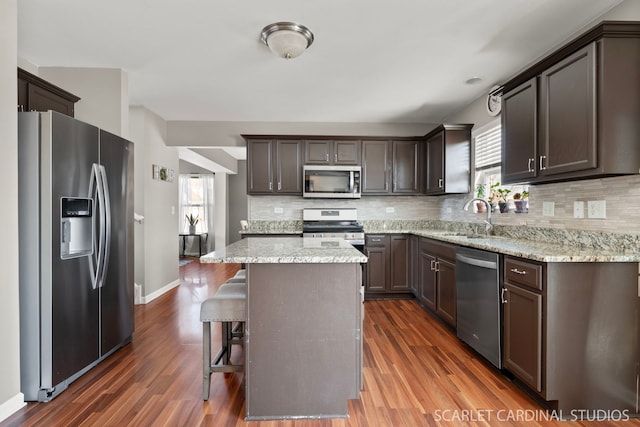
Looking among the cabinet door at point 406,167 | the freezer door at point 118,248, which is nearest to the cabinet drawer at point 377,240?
the cabinet door at point 406,167

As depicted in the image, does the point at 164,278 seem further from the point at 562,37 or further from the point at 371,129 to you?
the point at 562,37

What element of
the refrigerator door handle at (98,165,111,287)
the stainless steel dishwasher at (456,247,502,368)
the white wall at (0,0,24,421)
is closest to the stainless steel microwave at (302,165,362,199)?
the stainless steel dishwasher at (456,247,502,368)

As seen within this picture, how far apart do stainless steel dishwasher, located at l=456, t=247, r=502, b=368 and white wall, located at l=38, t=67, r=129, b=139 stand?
3.15m

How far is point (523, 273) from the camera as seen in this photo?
1894mm

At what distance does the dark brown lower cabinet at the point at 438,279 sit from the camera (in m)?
2.88

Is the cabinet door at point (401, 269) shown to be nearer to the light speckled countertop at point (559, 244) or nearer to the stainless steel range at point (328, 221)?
the light speckled countertop at point (559, 244)

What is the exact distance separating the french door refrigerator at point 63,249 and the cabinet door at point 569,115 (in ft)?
10.0

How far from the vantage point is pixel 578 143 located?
185 cm

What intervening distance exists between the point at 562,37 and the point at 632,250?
1.60 meters

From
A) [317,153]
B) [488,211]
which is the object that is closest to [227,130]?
[317,153]

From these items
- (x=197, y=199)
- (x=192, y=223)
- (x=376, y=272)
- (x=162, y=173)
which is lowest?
(x=376, y=272)

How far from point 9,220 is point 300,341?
1.74 meters

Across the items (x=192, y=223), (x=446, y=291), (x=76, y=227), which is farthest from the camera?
(x=192, y=223)

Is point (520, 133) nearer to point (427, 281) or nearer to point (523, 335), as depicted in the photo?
point (523, 335)
